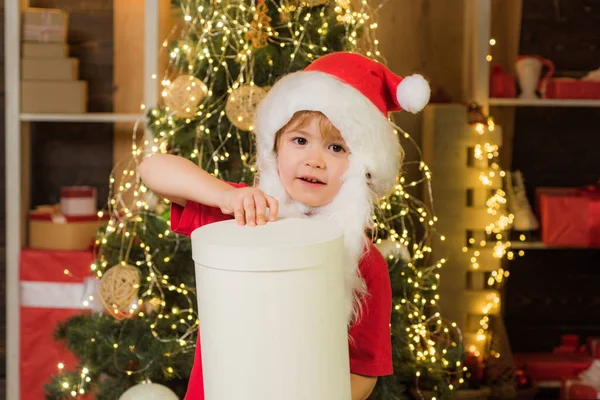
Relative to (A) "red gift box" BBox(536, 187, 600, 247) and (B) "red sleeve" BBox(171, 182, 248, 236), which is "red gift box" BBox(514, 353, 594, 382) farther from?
(B) "red sleeve" BBox(171, 182, 248, 236)

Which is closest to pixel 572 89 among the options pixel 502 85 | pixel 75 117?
pixel 502 85

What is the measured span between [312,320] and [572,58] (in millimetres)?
2545

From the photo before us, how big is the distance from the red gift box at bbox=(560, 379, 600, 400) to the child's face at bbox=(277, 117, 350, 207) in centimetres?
189

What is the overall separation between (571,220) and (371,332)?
1.82m

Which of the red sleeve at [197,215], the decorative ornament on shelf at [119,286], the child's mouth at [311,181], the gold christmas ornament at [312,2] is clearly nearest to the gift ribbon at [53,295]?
the decorative ornament on shelf at [119,286]

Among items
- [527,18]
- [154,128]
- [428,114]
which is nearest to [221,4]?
[154,128]

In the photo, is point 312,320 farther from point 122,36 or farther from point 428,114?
point 122,36

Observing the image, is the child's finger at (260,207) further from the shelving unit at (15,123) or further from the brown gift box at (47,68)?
the brown gift box at (47,68)

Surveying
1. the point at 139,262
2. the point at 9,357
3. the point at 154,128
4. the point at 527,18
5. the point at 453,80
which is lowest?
the point at 9,357

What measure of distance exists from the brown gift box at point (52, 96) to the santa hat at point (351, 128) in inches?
57.0

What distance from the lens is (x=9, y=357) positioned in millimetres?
2688

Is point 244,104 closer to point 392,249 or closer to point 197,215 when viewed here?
point 392,249

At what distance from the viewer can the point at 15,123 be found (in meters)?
2.60

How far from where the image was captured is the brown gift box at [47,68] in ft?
8.46
